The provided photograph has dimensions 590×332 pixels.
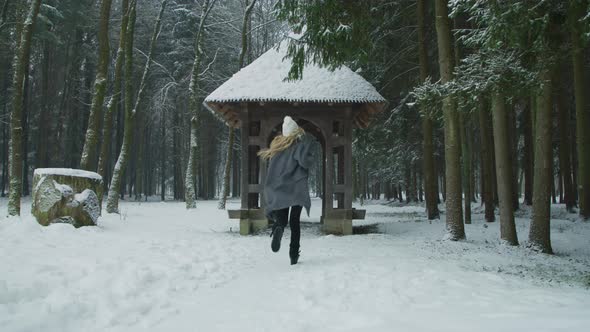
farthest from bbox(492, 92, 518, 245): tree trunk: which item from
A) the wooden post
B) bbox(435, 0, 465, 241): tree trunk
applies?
the wooden post

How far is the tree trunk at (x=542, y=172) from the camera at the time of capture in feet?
25.5

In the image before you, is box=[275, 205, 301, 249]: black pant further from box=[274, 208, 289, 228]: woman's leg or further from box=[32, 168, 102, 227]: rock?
box=[32, 168, 102, 227]: rock

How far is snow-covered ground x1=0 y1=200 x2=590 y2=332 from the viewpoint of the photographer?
316 centimetres

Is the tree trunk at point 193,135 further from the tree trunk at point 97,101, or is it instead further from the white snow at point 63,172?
the white snow at point 63,172

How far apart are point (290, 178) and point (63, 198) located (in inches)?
219

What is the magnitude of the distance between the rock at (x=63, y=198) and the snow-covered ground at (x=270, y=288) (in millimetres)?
1152

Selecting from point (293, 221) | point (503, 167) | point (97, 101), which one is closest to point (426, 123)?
point (503, 167)

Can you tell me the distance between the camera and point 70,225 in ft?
26.9

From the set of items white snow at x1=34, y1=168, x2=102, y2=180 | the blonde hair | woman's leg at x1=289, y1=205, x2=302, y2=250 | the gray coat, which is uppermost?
the blonde hair

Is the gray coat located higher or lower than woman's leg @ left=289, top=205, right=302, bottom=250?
higher

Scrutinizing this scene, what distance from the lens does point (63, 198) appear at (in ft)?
27.8

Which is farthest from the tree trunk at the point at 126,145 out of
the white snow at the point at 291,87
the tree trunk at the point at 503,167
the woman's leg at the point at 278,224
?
the tree trunk at the point at 503,167

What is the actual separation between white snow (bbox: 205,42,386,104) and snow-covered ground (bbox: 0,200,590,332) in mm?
4159

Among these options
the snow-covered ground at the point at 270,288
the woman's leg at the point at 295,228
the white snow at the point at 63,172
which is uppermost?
the white snow at the point at 63,172
